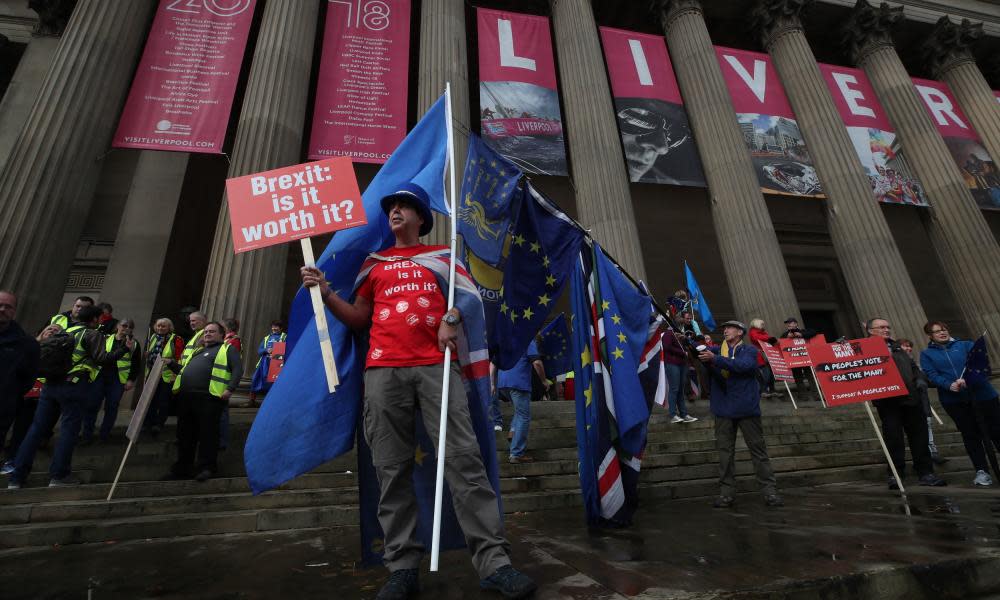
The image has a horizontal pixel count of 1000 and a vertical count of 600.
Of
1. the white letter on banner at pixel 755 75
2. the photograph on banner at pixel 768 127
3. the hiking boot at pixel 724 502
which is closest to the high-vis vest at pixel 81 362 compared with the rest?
the hiking boot at pixel 724 502

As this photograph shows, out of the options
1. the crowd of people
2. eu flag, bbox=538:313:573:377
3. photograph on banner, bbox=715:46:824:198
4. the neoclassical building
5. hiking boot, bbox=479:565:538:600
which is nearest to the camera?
hiking boot, bbox=479:565:538:600

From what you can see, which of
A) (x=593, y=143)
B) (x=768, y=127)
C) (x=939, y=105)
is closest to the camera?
(x=593, y=143)

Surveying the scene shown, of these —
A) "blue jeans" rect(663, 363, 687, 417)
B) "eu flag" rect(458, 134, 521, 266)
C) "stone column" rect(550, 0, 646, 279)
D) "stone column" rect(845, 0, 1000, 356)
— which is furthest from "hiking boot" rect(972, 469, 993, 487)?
"stone column" rect(845, 0, 1000, 356)

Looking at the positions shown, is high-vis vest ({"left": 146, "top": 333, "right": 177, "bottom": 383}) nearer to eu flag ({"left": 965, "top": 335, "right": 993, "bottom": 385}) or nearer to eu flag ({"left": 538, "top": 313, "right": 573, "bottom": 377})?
eu flag ({"left": 538, "top": 313, "right": 573, "bottom": 377})

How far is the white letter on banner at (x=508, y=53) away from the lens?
453 inches

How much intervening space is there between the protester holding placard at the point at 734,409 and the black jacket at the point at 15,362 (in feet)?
18.4

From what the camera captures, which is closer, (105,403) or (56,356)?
(56,356)

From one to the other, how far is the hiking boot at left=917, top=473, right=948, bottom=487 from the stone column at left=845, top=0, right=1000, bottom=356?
10686 mm

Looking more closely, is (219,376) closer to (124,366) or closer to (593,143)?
(124,366)

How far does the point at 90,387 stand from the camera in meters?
4.90

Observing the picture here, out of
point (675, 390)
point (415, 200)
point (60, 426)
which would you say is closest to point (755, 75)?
point (675, 390)

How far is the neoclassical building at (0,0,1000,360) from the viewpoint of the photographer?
349 inches

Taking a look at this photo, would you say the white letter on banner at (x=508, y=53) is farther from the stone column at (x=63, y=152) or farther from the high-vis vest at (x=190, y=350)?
the high-vis vest at (x=190, y=350)

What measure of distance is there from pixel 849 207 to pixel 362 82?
41.6 feet
